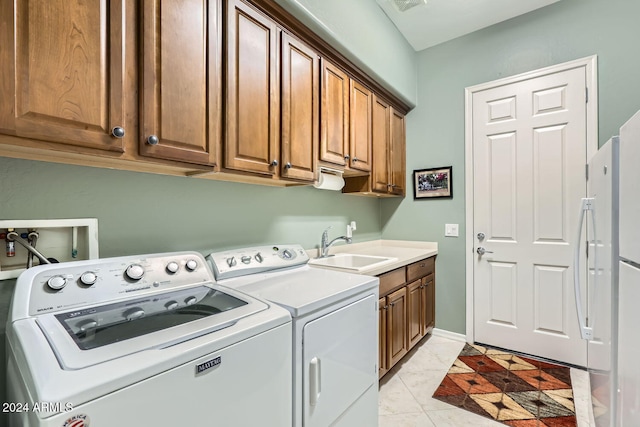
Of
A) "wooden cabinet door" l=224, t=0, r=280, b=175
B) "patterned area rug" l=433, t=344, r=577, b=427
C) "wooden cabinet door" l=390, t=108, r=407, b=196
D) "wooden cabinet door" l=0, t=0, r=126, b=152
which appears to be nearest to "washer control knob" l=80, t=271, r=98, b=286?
"wooden cabinet door" l=0, t=0, r=126, b=152

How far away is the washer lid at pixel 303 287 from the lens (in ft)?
3.70

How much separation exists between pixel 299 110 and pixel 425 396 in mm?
2065

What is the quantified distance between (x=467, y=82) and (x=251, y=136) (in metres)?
2.36

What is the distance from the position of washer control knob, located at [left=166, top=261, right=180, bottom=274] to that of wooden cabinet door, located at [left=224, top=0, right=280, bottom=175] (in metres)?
0.50

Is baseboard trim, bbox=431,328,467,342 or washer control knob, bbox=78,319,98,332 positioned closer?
washer control knob, bbox=78,319,98,332

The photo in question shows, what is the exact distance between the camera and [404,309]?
2.23 m

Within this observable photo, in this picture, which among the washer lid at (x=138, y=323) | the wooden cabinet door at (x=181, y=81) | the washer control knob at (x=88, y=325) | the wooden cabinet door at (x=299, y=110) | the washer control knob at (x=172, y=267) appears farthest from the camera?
the wooden cabinet door at (x=299, y=110)

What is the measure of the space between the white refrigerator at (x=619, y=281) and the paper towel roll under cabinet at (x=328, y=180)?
54.1 inches

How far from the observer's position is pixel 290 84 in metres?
1.63

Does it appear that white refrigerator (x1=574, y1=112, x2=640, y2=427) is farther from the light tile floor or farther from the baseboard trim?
the baseboard trim

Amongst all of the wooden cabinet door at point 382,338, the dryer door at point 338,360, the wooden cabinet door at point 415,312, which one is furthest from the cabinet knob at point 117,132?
the wooden cabinet door at point 415,312

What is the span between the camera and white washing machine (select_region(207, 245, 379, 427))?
1.09m

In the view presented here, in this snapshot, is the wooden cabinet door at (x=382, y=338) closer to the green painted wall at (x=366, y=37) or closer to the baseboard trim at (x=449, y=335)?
the baseboard trim at (x=449, y=335)

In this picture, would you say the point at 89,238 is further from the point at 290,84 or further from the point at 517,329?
the point at 517,329
